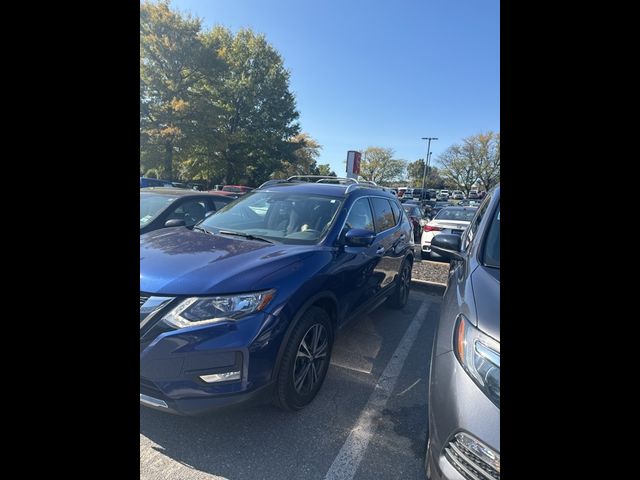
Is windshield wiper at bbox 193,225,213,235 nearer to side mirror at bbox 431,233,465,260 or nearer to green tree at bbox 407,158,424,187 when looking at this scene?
side mirror at bbox 431,233,465,260

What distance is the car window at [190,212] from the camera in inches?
206

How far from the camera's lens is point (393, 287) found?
4586mm

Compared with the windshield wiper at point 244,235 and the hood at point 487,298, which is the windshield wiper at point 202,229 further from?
the hood at point 487,298

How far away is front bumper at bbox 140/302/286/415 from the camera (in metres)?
1.98

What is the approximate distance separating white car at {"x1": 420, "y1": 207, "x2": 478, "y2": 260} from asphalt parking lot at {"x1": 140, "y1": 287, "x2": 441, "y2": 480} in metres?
5.55

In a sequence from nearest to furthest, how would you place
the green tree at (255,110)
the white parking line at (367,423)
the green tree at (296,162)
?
the white parking line at (367,423) < the green tree at (255,110) < the green tree at (296,162)

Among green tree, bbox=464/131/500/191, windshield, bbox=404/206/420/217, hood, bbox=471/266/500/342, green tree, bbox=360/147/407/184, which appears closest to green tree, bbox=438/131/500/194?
green tree, bbox=464/131/500/191

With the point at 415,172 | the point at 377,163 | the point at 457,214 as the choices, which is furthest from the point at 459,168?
the point at 457,214

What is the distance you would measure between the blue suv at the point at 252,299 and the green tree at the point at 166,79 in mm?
15964

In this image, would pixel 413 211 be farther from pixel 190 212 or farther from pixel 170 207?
pixel 170 207

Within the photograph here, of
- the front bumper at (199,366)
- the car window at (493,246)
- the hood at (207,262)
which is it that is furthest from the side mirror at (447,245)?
the front bumper at (199,366)

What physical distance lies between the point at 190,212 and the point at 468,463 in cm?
513
